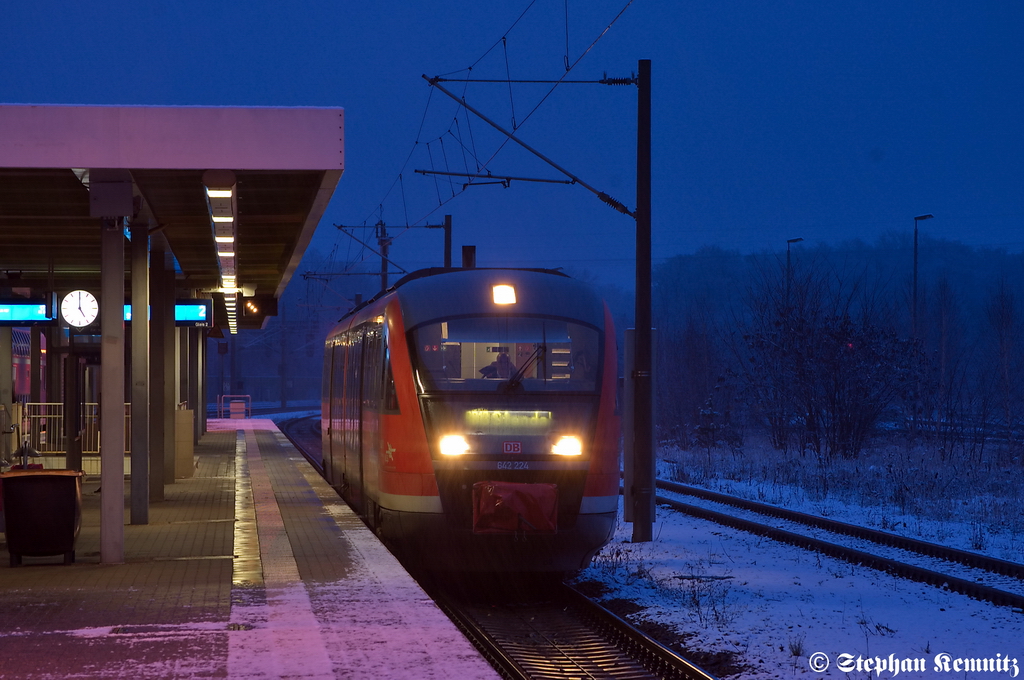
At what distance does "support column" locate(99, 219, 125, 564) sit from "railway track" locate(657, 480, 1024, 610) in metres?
7.43

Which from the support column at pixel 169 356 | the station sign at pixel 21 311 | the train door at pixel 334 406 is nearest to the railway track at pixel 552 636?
the train door at pixel 334 406

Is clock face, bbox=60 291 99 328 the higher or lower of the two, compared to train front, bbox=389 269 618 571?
higher

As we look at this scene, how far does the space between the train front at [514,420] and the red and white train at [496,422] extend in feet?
0.04

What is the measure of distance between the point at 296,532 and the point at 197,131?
4771mm

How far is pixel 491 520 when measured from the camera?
10297mm

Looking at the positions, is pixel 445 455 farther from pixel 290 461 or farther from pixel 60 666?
pixel 290 461

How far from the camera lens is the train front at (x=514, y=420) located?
34.2 ft

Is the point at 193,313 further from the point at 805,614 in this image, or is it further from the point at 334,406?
the point at 805,614

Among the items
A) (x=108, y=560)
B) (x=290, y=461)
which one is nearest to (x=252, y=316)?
(x=290, y=461)

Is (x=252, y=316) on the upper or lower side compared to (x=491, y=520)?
upper

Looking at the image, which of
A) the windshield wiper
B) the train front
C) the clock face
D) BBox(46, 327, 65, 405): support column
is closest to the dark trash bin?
the train front

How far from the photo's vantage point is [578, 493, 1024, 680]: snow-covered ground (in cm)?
799

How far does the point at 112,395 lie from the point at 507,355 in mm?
3585

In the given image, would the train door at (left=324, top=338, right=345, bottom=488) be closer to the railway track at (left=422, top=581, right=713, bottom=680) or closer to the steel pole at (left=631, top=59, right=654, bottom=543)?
the steel pole at (left=631, top=59, right=654, bottom=543)
